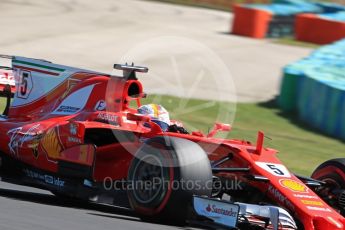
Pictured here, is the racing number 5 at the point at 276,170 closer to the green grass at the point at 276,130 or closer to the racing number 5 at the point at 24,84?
the racing number 5 at the point at 24,84

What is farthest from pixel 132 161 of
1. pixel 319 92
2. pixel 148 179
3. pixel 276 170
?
pixel 319 92

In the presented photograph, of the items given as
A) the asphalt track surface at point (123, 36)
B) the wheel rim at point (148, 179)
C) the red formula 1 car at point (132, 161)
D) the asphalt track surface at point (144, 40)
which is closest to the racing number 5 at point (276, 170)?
the red formula 1 car at point (132, 161)

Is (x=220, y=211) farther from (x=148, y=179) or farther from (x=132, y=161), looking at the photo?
(x=132, y=161)

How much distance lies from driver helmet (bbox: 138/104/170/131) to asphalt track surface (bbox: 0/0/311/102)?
952 cm

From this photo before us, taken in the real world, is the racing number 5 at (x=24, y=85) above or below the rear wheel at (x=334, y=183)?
above

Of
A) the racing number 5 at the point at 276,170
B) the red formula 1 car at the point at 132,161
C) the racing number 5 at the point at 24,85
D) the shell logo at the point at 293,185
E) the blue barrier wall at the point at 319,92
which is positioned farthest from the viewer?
the blue barrier wall at the point at 319,92

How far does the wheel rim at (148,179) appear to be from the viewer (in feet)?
25.6

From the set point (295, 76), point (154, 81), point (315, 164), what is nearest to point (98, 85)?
point (315, 164)

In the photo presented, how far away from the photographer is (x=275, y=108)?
757 inches

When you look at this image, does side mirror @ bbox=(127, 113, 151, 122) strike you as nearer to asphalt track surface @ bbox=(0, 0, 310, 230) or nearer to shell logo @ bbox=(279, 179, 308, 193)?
shell logo @ bbox=(279, 179, 308, 193)

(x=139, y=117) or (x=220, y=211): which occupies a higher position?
(x=139, y=117)

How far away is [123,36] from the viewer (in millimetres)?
27406

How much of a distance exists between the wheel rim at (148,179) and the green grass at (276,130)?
5332 millimetres

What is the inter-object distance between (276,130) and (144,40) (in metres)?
10.8
